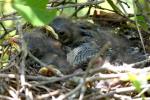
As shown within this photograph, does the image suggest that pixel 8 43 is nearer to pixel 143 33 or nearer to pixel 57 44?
pixel 57 44

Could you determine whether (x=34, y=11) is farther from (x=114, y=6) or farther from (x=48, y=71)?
(x=114, y=6)

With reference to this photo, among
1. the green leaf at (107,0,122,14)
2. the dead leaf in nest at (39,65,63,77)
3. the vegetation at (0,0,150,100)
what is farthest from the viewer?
the green leaf at (107,0,122,14)

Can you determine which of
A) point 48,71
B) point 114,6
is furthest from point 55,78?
point 114,6

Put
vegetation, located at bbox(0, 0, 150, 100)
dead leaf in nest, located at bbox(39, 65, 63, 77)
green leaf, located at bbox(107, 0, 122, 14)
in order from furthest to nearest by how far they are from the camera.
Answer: green leaf, located at bbox(107, 0, 122, 14)
dead leaf in nest, located at bbox(39, 65, 63, 77)
vegetation, located at bbox(0, 0, 150, 100)

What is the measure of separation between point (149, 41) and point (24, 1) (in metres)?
0.81

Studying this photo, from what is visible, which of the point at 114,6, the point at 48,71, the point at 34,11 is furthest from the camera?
the point at 114,6

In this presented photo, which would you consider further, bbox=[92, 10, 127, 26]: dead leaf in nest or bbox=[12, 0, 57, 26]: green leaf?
bbox=[92, 10, 127, 26]: dead leaf in nest

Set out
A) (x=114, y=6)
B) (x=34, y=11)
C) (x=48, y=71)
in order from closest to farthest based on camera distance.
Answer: (x=34, y=11) → (x=48, y=71) → (x=114, y=6)

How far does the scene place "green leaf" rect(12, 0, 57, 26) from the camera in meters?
1.74

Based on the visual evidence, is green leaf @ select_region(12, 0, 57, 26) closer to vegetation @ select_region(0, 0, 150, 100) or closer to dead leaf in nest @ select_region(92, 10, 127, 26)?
vegetation @ select_region(0, 0, 150, 100)

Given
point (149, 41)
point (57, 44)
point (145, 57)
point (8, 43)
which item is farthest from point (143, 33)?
point (8, 43)

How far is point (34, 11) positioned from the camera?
1765mm

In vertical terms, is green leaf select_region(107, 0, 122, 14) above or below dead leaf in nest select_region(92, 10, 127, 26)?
above

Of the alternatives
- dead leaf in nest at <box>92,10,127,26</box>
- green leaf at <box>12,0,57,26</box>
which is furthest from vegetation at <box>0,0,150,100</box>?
dead leaf in nest at <box>92,10,127,26</box>
